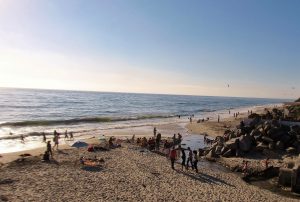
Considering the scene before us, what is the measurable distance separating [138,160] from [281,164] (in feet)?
39.1

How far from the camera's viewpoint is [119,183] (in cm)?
2081

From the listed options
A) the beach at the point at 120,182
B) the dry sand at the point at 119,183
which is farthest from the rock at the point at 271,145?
the dry sand at the point at 119,183

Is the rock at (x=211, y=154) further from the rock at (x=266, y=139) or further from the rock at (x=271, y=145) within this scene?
the rock at (x=266, y=139)

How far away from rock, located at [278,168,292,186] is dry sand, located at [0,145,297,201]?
1.78 meters

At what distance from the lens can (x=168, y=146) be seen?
36.1m

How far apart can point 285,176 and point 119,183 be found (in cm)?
→ 1105

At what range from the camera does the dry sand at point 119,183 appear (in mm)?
18266

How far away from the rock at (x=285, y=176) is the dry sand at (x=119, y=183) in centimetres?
178

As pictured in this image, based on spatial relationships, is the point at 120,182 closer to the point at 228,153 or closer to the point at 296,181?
the point at 296,181

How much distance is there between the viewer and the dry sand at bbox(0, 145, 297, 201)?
18266 mm

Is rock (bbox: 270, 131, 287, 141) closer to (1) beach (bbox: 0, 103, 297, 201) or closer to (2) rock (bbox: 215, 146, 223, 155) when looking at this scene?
(2) rock (bbox: 215, 146, 223, 155)

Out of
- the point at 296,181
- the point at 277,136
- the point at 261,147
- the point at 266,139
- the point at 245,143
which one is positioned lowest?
the point at 296,181

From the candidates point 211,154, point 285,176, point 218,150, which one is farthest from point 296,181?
point 218,150

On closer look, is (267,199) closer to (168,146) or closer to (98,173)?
(98,173)
